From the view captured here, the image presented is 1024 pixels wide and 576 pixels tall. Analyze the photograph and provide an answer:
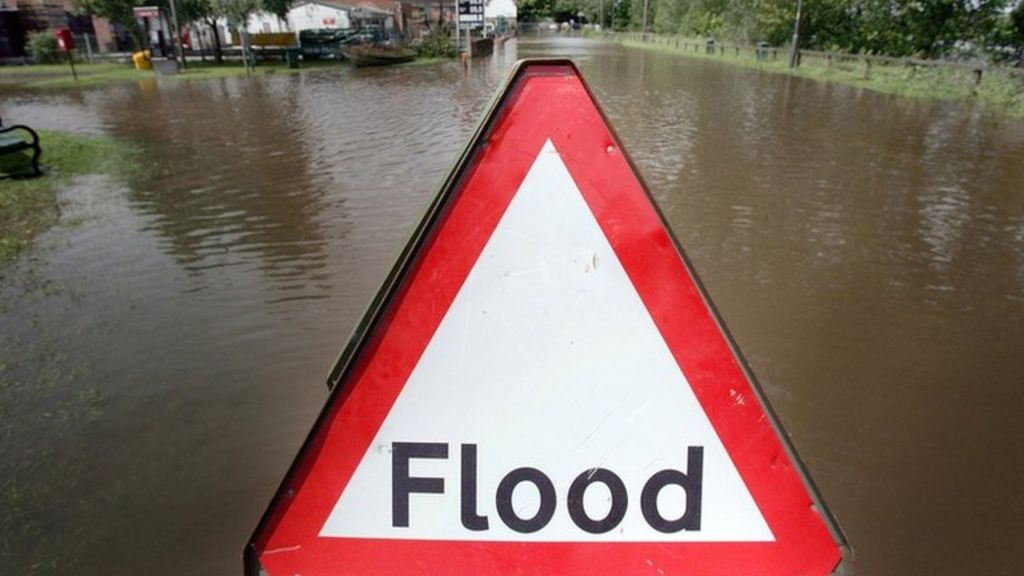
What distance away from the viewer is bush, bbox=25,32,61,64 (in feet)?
110

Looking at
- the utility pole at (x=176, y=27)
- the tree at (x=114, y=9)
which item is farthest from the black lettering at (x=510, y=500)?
the tree at (x=114, y=9)

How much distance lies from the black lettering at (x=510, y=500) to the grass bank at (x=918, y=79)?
18.4 m

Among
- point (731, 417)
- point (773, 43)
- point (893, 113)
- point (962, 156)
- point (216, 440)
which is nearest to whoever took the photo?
point (731, 417)

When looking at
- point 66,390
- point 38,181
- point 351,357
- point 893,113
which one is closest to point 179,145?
point 38,181

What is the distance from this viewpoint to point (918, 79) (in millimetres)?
19906

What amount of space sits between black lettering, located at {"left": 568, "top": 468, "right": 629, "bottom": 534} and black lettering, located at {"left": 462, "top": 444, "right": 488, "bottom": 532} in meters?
0.18

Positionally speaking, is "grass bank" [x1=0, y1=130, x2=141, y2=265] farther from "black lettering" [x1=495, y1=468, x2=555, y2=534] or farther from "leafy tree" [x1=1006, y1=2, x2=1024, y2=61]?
"leafy tree" [x1=1006, y1=2, x2=1024, y2=61]

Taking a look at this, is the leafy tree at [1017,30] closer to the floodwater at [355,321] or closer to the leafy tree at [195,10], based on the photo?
the floodwater at [355,321]

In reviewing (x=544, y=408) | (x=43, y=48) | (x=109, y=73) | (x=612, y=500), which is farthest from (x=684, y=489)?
(x=43, y=48)

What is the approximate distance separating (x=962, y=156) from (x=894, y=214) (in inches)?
182

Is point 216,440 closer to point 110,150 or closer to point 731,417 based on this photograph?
point 731,417

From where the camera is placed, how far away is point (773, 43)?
3425cm

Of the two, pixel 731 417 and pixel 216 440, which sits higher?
pixel 731 417

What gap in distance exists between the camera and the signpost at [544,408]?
1205 mm
